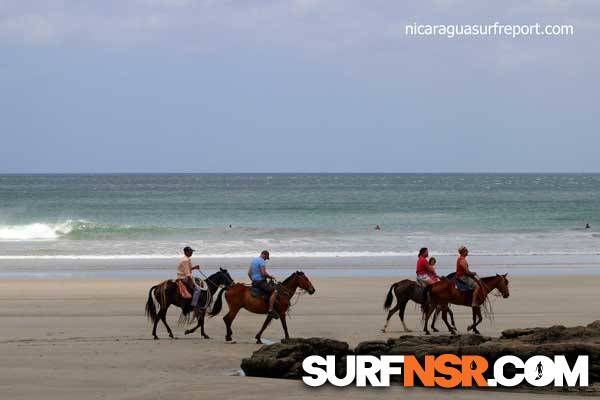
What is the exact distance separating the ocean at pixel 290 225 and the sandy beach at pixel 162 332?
13.1 metres

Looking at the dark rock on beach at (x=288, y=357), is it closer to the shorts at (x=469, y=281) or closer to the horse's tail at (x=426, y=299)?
the horse's tail at (x=426, y=299)

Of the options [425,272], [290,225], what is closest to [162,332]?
[425,272]

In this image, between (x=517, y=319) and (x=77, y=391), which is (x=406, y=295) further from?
(x=77, y=391)

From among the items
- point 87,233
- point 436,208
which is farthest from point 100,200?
point 87,233

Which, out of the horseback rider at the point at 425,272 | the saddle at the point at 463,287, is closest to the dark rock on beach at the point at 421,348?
the saddle at the point at 463,287

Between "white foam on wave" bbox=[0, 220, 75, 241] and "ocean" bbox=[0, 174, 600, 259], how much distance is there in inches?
2.5

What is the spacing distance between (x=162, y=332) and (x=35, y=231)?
41.4m

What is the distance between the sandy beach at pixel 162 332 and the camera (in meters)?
11.8

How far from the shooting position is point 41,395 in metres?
11.5

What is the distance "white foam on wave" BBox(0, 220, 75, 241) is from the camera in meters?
51.5

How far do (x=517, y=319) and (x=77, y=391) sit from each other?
33.3 ft

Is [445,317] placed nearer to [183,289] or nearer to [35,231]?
[183,289]

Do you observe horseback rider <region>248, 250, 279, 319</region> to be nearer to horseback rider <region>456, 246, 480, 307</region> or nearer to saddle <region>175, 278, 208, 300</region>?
saddle <region>175, 278, 208, 300</region>

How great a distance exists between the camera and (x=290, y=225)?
200ft
